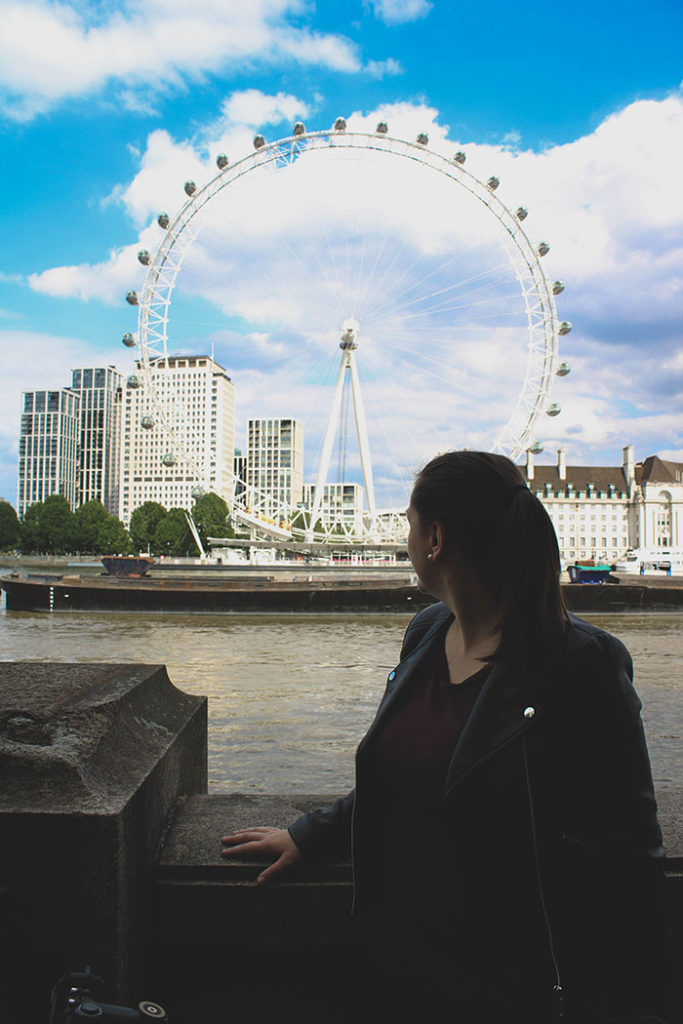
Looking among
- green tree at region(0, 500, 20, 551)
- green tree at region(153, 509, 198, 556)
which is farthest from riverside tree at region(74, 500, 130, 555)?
green tree at region(153, 509, 198, 556)

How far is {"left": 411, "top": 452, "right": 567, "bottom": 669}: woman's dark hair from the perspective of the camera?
55.8 inches

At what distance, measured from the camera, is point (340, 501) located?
2542 inches

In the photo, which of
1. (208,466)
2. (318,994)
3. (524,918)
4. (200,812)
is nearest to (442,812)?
(524,918)

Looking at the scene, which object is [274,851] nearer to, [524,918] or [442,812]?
[442,812]

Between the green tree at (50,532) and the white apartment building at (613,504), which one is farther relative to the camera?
the white apartment building at (613,504)

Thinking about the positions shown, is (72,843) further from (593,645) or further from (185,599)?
(185,599)

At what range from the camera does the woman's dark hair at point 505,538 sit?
1.42 m

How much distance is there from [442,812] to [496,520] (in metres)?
0.55

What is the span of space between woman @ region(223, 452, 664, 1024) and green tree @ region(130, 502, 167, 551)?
10093 cm

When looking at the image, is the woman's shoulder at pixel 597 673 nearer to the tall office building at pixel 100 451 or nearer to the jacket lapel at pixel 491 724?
the jacket lapel at pixel 491 724

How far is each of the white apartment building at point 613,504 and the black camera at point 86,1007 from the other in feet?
361

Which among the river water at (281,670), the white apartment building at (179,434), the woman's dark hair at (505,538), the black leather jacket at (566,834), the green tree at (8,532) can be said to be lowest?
the river water at (281,670)

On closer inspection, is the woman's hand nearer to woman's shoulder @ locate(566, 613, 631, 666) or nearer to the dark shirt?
the dark shirt

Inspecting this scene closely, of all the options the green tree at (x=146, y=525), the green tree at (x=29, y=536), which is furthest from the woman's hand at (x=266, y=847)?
the green tree at (x=29, y=536)
